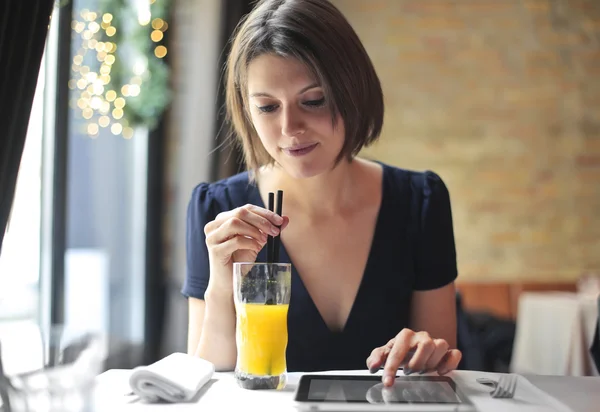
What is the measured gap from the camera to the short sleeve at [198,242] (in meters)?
1.66

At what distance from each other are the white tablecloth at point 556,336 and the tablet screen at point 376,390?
2292 millimetres

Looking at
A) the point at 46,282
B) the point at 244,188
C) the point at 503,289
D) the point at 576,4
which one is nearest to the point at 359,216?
the point at 244,188

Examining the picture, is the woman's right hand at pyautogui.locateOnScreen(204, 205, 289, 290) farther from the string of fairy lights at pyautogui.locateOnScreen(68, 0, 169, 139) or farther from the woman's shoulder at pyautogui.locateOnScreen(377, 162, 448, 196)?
the string of fairy lights at pyautogui.locateOnScreen(68, 0, 169, 139)

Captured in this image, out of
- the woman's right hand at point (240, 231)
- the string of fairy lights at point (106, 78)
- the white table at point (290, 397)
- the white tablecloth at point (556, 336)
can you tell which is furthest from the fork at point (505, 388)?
the string of fairy lights at point (106, 78)

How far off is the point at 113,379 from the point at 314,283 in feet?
1.84

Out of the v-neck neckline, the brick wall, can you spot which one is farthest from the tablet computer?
the brick wall

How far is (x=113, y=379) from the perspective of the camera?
50.1 inches

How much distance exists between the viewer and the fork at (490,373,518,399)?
1.13 meters

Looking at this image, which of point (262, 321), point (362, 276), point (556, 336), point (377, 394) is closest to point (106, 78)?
point (362, 276)

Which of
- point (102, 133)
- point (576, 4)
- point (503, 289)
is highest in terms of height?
point (576, 4)

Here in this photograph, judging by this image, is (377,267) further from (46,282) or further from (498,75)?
(498,75)

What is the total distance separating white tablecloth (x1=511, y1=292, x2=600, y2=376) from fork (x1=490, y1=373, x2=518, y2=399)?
2.18 metres

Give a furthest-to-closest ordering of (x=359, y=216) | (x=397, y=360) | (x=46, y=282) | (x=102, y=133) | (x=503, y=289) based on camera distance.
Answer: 1. (x=503, y=289)
2. (x=102, y=133)
3. (x=46, y=282)
4. (x=359, y=216)
5. (x=397, y=360)

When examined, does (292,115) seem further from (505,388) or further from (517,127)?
(517,127)
